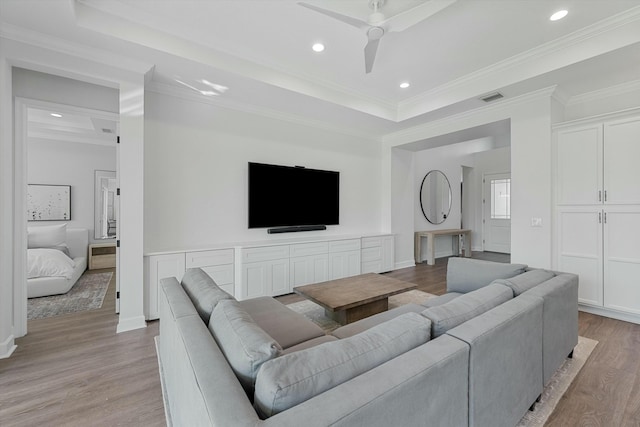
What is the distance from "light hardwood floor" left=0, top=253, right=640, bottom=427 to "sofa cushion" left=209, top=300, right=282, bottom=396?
0.99 meters

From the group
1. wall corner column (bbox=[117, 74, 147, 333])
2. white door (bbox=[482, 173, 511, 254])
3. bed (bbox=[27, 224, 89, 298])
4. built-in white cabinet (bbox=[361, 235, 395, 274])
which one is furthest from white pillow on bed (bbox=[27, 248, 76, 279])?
white door (bbox=[482, 173, 511, 254])

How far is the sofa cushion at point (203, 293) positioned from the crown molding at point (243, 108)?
8.13ft

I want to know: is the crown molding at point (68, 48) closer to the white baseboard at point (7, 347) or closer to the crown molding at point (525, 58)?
the white baseboard at point (7, 347)

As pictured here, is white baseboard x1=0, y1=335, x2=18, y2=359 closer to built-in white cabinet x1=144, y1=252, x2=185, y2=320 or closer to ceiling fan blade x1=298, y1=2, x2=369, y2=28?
built-in white cabinet x1=144, y1=252, x2=185, y2=320

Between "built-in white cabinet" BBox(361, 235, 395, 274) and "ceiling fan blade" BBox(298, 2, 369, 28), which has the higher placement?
"ceiling fan blade" BBox(298, 2, 369, 28)

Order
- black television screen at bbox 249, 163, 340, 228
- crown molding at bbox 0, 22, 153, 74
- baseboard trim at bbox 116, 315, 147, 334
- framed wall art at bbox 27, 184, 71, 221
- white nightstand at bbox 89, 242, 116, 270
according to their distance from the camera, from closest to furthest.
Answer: crown molding at bbox 0, 22, 153, 74 < baseboard trim at bbox 116, 315, 147, 334 < black television screen at bbox 249, 163, 340, 228 < framed wall art at bbox 27, 184, 71, 221 < white nightstand at bbox 89, 242, 116, 270

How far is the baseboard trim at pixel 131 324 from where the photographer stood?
2810 mm

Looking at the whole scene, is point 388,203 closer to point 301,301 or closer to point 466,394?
point 301,301

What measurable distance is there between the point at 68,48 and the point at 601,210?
220 inches

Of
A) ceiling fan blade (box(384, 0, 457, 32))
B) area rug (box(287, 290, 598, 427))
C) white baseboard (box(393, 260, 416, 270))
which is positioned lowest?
area rug (box(287, 290, 598, 427))

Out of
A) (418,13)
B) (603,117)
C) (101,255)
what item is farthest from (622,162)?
(101,255)

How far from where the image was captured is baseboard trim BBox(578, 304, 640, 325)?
2.96 metres

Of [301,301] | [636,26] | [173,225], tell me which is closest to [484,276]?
[301,301]

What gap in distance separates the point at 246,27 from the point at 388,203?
12.8 ft
